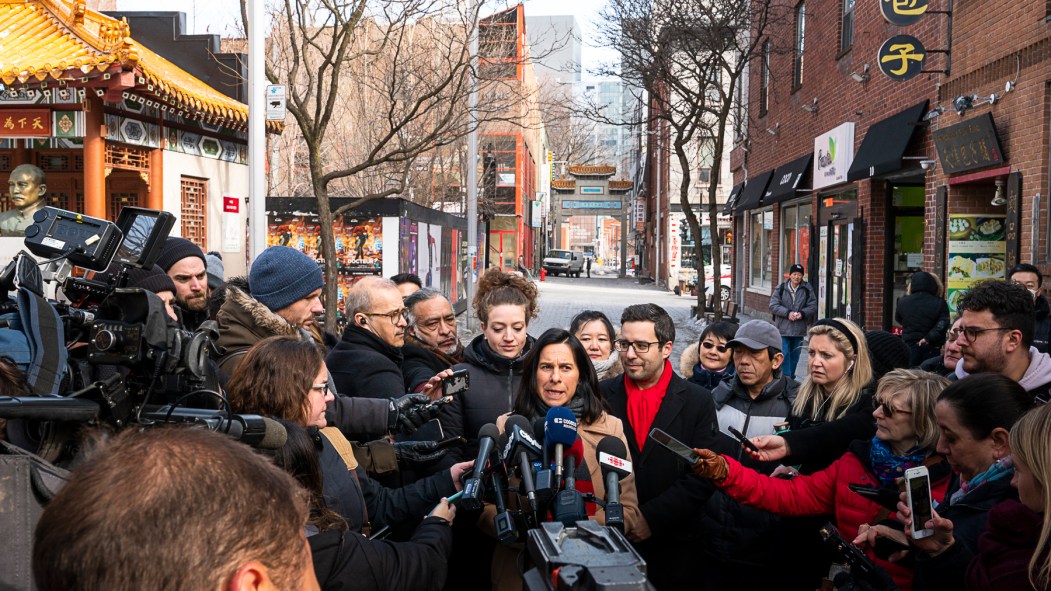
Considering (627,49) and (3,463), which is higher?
(627,49)

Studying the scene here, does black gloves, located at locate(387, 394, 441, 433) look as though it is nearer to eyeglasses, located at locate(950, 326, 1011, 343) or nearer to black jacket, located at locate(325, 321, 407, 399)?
black jacket, located at locate(325, 321, 407, 399)

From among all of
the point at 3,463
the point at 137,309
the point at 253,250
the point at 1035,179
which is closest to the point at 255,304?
the point at 137,309

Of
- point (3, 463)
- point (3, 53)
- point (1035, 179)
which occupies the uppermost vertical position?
point (3, 53)

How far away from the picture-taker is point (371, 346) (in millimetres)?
4938

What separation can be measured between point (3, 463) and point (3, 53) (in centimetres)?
1319

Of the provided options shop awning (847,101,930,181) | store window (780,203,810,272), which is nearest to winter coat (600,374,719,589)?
shop awning (847,101,930,181)

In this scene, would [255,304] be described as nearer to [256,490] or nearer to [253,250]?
[256,490]

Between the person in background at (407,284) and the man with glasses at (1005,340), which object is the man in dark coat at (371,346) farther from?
the man with glasses at (1005,340)

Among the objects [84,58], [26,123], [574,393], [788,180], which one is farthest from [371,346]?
[788,180]

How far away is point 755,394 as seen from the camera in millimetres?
5227

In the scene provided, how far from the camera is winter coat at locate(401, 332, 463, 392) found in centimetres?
519

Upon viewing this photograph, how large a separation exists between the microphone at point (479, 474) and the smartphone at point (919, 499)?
1.32m

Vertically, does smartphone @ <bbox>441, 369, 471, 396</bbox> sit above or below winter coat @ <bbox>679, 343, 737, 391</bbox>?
above

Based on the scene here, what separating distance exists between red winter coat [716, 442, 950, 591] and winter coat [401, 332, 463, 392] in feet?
6.04
